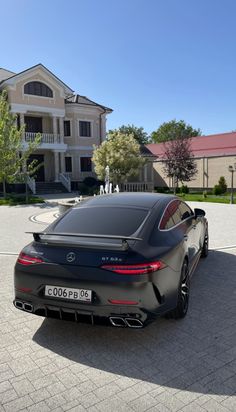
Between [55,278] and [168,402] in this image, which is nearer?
[168,402]

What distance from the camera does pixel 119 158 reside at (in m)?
24.7

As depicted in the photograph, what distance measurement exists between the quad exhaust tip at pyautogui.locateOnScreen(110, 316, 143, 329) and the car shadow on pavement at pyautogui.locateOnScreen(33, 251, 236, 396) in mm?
352

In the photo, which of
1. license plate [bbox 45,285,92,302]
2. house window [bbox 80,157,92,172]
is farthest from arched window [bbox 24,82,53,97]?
license plate [bbox 45,285,92,302]

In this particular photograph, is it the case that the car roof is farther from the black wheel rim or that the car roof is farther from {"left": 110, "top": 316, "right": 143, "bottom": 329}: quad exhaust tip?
{"left": 110, "top": 316, "right": 143, "bottom": 329}: quad exhaust tip

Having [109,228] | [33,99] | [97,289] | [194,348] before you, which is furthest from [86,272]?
[33,99]

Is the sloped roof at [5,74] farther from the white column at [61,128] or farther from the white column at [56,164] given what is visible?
the white column at [56,164]

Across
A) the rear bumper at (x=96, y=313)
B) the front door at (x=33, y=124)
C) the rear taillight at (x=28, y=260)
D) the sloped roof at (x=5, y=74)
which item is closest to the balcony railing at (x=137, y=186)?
the front door at (x=33, y=124)

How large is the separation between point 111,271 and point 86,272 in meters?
0.26

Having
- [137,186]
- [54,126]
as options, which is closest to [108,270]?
[137,186]

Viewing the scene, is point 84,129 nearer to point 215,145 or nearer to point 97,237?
point 215,145

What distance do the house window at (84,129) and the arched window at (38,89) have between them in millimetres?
4261

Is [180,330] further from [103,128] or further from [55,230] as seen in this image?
[103,128]

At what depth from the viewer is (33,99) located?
2964cm

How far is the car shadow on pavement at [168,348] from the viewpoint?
304cm
